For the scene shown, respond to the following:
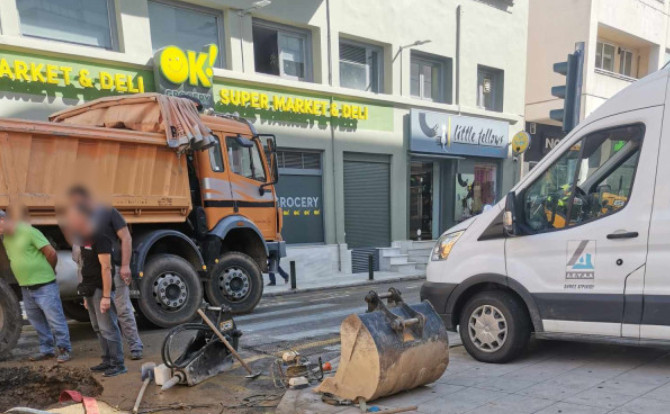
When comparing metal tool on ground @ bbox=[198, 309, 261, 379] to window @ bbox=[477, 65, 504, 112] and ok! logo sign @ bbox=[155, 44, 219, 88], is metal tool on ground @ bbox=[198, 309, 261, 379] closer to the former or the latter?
ok! logo sign @ bbox=[155, 44, 219, 88]

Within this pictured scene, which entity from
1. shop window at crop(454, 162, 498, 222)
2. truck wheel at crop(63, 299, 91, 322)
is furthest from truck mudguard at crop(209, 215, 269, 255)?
shop window at crop(454, 162, 498, 222)

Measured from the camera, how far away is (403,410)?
147 inches

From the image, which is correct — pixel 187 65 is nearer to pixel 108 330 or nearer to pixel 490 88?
pixel 108 330

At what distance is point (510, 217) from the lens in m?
4.72

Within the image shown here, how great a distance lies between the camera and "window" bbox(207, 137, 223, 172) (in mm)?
7832

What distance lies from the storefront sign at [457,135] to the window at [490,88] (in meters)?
0.90

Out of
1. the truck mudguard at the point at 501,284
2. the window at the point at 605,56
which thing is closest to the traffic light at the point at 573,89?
the truck mudguard at the point at 501,284

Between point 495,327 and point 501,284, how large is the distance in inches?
17.3

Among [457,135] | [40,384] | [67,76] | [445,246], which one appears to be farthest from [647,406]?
[457,135]

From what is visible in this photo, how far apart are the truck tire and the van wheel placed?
5057 millimetres

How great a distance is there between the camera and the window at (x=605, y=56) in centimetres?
2078

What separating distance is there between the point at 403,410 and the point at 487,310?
65.2 inches

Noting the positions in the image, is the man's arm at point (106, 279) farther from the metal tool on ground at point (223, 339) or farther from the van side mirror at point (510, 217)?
the van side mirror at point (510, 217)

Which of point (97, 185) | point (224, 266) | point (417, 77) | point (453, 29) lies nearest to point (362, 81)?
point (417, 77)
